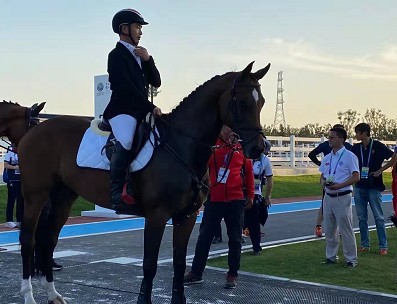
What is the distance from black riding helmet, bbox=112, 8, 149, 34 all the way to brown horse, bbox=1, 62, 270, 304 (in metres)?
0.94

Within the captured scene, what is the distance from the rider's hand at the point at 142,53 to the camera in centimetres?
573

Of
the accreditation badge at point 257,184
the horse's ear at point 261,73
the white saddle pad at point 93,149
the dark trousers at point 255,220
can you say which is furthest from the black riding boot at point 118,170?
the accreditation badge at point 257,184

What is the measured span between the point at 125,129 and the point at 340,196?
14.8 feet

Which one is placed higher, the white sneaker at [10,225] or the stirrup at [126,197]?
the stirrup at [126,197]

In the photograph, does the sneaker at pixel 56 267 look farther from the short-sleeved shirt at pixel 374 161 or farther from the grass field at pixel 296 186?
the grass field at pixel 296 186

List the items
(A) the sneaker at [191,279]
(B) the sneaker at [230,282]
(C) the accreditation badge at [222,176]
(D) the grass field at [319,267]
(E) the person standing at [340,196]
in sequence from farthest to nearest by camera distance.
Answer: (E) the person standing at [340,196], (D) the grass field at [319,267], (C) the accreditation badge at [222,176], (A) the sneaker at [191,279], (B) the sneaker at [230,282]

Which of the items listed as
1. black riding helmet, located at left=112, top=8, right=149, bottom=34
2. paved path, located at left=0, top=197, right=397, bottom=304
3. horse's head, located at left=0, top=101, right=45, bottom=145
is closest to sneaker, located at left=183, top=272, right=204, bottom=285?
paved path, located at left=0, top=197, right=397, bottom=304

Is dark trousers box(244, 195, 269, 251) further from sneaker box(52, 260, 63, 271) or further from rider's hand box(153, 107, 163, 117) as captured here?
rider's hand box(153, 107, 163, 117)

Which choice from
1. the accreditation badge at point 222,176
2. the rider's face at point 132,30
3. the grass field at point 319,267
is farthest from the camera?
the grass field at point 319,267

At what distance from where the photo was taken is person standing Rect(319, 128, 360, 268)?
29.0 feet

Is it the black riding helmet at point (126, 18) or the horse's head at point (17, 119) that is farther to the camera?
the horse's head at point (17, 119)

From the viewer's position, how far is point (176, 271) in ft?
19.6

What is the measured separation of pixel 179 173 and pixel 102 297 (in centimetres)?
211

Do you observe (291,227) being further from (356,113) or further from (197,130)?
(356,113)
